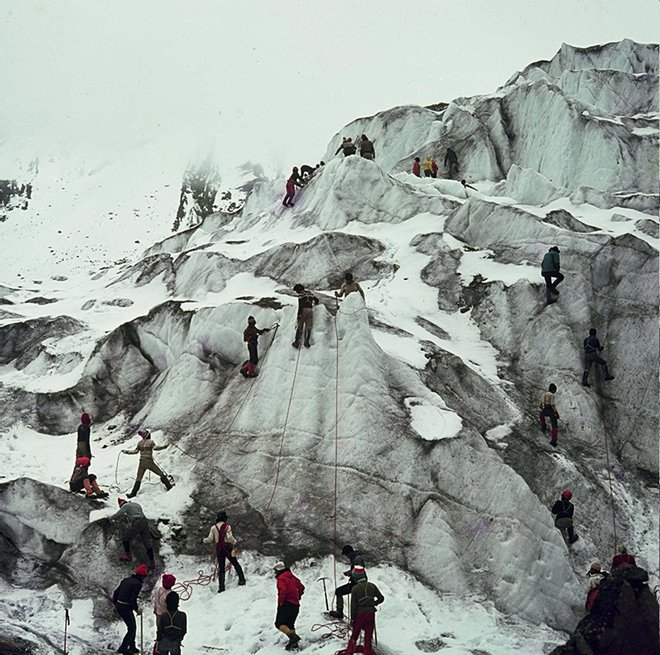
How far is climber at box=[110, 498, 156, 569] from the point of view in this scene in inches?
592

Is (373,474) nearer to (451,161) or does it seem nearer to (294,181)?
(294,181)

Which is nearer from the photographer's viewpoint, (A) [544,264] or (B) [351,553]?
(B) [351,553]

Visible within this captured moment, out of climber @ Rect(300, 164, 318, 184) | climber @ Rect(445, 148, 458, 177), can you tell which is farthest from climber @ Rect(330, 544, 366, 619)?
climber @ Rect(445, 148, 458, 177)

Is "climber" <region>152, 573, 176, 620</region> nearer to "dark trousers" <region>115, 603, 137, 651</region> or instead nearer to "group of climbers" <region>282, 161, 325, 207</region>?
"dark trousers" <region>115, 603, 137, 651</region>

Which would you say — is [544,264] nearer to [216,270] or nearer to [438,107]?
[216,270]

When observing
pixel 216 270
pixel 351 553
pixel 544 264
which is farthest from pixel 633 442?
pixel 216 270

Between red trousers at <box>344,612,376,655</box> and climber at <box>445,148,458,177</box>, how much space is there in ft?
108

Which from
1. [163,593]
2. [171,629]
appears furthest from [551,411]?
[171,629]

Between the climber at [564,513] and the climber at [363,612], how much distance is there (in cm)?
621

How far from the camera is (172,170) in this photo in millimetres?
103125

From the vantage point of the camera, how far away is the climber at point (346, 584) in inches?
501

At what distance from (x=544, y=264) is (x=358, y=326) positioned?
747 cm

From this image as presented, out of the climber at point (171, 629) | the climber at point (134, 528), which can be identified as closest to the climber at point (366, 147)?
the climber at point (134, 528)

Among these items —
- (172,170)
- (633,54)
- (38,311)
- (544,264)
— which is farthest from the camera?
(172,170)
